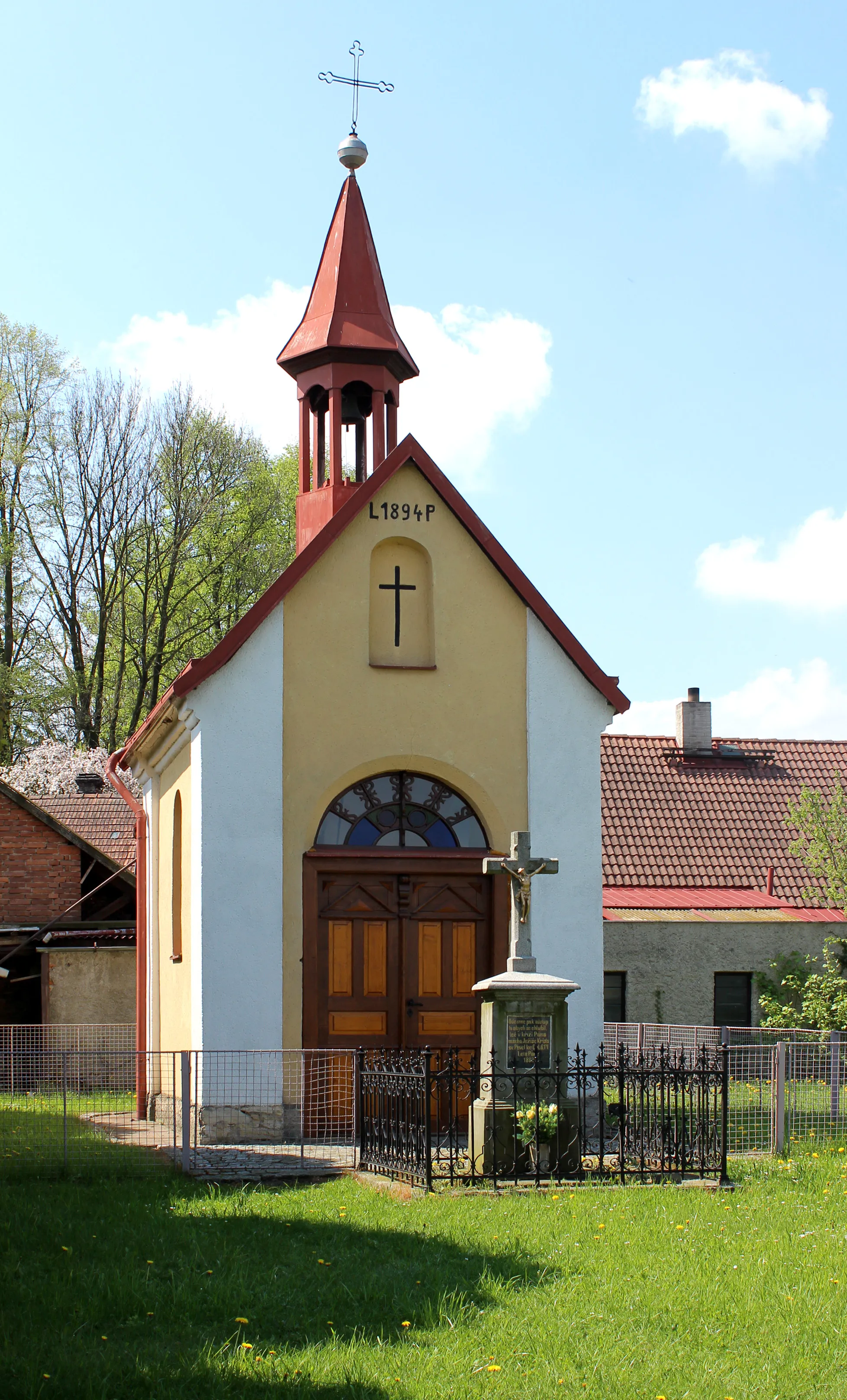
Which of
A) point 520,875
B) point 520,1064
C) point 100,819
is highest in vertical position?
point 100,819

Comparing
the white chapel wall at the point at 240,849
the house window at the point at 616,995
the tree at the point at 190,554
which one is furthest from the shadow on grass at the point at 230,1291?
the tree at the point at 190,554

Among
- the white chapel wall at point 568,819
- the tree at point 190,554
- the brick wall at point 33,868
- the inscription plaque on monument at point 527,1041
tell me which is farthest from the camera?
the tree at point 190,554

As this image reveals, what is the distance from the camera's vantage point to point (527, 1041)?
37.7ft

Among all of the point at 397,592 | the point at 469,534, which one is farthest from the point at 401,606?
the point at 469,534

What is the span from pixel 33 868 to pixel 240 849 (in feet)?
32.0

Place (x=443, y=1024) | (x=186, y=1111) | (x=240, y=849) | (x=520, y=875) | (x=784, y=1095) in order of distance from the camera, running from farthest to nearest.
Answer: (x=443, y=1024) < (x=240, y=849) < (x=784, y=1095) < (x=520, y=875) < (x=186, y=1111)

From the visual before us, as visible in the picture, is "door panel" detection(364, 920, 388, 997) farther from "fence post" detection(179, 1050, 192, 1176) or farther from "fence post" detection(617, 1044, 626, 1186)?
"fence post" detection(617, 1044, 626, 1186)

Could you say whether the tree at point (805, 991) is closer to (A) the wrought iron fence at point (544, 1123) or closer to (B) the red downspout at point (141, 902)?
(A) the wrought iron fence at point (544, 1123)

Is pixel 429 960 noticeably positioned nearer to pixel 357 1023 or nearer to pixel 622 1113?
pixel 357 1023

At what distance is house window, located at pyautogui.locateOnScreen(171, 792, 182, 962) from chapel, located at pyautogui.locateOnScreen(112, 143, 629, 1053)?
2.31 ft

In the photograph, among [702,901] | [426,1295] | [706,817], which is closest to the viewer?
[426,1295]

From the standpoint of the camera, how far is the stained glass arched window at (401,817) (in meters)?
14.6

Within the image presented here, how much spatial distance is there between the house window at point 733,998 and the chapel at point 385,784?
7.24 m

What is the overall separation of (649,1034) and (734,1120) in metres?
4.05
